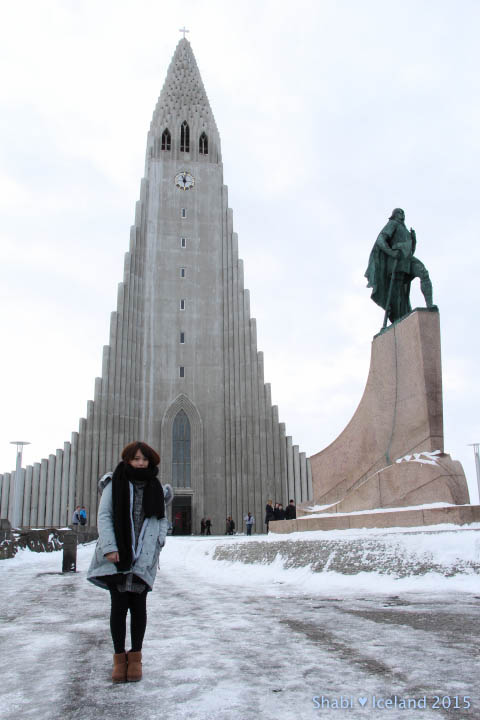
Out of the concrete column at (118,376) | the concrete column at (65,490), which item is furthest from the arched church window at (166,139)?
the concrete column at (65,490)

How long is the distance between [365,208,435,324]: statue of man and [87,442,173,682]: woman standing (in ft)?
30.5

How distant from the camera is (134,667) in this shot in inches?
129

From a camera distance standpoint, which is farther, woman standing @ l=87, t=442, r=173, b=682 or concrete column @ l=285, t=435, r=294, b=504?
concrete column @ l=285, t=435, r=294, b=504

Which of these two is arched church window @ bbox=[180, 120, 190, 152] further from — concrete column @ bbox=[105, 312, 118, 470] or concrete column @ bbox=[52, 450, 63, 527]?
concrete column @ bbox=[52, 450, 63, 527]

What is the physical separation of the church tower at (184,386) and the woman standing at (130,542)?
32.8 meters

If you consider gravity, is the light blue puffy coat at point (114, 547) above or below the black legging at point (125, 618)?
above

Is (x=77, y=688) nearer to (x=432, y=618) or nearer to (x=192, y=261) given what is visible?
(x=432, y=618)

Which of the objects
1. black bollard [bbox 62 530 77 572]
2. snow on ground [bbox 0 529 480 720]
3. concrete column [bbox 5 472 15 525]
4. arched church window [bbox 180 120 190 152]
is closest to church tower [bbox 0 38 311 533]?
concrete column [bbox 5 472 15 525]

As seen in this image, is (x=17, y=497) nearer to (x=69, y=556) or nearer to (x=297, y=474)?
(x=297, y=474)

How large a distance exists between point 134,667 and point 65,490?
114ft

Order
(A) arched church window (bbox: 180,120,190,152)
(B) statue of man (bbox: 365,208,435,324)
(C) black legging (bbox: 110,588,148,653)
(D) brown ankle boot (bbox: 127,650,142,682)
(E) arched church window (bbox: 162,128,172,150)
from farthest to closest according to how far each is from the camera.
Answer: (A) arched church window (bbox: 180,120,190,152) < (E) arched church window (bbox: 162,128,172,150) < (B) statue of man (bbox: 365,208,435,324) < (C) black legging (bbox: 110,588,148,653) < (D) brown ankle boot (bbox: 127,650,142,682)

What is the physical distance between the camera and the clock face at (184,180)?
42469 mm

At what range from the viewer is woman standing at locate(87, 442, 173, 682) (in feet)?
11.6

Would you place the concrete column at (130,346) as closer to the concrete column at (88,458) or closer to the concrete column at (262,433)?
the concrete column at (88,458)
